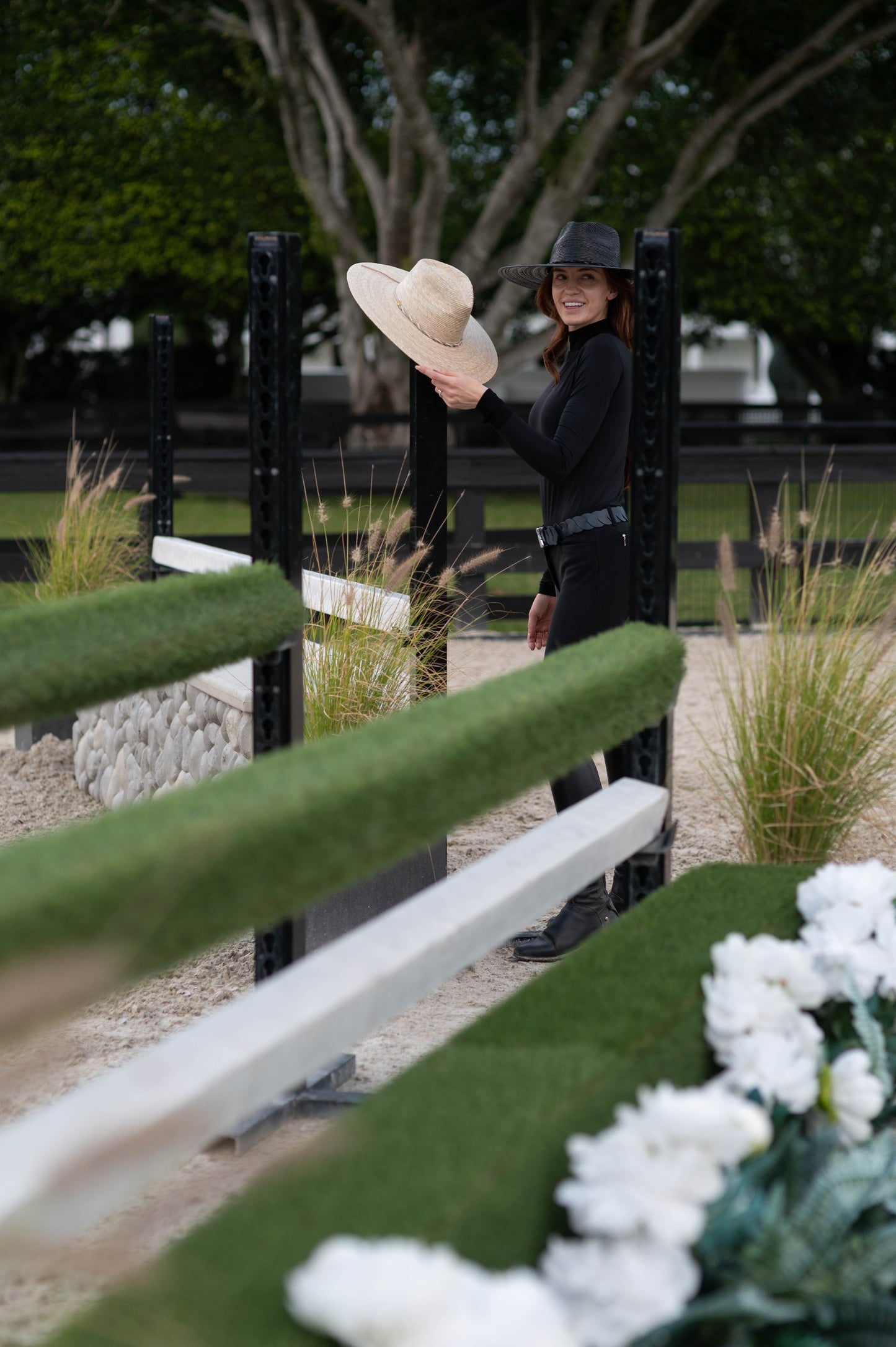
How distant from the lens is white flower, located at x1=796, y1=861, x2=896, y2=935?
211cm

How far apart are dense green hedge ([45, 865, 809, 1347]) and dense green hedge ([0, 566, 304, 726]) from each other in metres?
0.67

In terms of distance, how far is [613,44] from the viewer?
520 inches

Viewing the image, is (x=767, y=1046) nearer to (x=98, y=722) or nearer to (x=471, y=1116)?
(x=471, y=1116)

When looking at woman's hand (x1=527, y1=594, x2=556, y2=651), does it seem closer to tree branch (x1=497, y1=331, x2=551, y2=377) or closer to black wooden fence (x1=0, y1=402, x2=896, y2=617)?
black wooden fence (x1=0, y1=402, x2=896, y2=617)

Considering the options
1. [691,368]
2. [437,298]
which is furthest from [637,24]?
[691,368]

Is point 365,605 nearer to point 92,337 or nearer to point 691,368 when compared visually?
point 92,337

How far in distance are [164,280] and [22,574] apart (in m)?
16.1

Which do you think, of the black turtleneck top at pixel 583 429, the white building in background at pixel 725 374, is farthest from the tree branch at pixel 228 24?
the white building in background at pixel 725 374

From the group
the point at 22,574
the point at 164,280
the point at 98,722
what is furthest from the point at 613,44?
the point at 164,280

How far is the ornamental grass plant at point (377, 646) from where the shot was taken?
3678mm

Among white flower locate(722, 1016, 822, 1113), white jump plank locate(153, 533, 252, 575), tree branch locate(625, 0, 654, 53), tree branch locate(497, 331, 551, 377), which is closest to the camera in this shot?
white flower locate(722, 1016, 822, 1113)

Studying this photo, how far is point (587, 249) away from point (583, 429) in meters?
0.44

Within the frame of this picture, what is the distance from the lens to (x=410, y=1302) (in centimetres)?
111

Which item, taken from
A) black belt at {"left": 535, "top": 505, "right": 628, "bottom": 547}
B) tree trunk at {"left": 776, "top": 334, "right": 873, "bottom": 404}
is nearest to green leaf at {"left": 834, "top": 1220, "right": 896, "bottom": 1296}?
black belt at {"left": 535, "top": 505, "right": 628, "bottom": 547}
